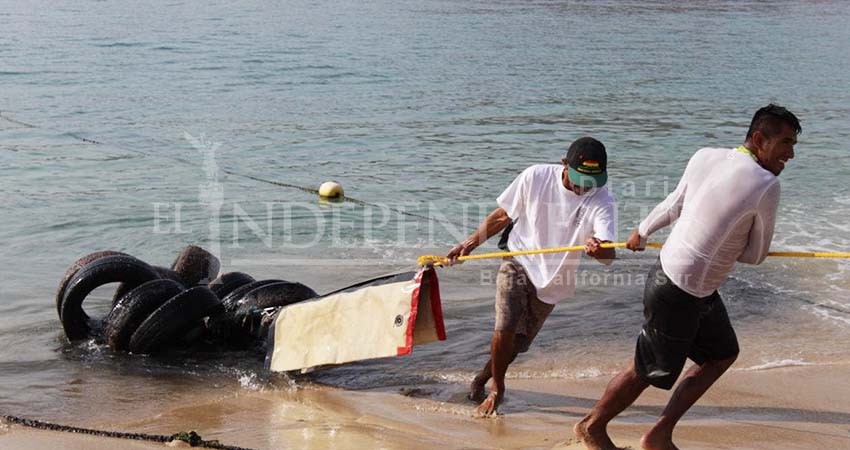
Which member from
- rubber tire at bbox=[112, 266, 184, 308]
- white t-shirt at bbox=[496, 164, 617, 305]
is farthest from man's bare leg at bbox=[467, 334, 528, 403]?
rubber tire at bbox=[112, 266, 184, 308]

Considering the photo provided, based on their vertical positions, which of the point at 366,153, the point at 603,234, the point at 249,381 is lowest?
the point at 249,381

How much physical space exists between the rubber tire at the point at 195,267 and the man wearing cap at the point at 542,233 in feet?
11.2

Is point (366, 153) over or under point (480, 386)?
over

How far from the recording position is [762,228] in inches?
198

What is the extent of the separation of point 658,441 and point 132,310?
4.30 meters

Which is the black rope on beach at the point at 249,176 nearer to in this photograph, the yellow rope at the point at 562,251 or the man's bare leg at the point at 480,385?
the man's bare leg at the point at 480,385

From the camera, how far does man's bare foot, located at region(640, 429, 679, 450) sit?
5699 mm

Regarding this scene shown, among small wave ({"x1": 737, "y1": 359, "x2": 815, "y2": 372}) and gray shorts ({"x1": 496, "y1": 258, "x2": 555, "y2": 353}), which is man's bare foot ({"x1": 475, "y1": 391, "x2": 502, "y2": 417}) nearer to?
gray shorts ({"x1": 496, "y1": 258, "x2": 555, "y2": 353})

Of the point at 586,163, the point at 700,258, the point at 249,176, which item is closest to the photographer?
the point at 700,258

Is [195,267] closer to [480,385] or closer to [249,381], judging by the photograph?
[249,381]

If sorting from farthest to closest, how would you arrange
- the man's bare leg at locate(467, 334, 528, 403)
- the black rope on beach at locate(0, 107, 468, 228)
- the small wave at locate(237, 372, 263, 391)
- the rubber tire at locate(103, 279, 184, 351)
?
the black rope on beach at locate(0, 107, 468, 228), the rubber tire at locate(103, 279, 184, 351), the small wave at locate(237, 372, 263, 391), the man's bare leg at locate(467, 334, 528, 403)

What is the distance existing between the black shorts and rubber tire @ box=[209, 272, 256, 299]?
4.20 meters

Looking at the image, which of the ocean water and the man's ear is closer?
the man's ear

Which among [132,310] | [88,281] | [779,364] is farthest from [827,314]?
[88,281]
